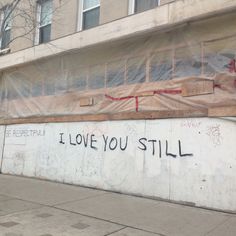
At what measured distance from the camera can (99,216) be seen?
6457mm

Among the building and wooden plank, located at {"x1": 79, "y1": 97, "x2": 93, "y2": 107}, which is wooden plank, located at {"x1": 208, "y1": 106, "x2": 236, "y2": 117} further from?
wooden plank, located at {"x1": 79, "y1": 97, "x2": 93, "y2": 107}

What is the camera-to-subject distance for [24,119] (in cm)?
1130

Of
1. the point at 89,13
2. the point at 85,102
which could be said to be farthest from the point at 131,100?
the point at 89,13

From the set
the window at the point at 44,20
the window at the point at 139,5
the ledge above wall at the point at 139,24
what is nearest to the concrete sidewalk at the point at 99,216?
the ledge above wall at the point at 139,24

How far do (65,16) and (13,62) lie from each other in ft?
6.94

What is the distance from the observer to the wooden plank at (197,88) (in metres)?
7.12

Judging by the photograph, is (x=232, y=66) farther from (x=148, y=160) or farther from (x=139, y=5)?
(x=139, y=5)

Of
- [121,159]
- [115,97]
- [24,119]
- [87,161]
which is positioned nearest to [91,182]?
[87,161]

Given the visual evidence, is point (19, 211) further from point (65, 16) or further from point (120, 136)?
point (65, 16)

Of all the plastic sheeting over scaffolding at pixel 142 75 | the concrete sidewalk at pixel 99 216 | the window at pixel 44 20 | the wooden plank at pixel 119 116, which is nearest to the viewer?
the concrete sidewalk at pixel 99 216

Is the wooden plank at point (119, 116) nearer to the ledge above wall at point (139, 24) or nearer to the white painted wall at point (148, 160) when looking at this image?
the white painted wall at point (148, 160)

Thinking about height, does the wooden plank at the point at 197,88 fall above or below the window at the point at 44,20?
below

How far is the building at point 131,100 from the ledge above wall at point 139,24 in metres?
0.02

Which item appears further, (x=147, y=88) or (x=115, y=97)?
(x=115, y=97)
